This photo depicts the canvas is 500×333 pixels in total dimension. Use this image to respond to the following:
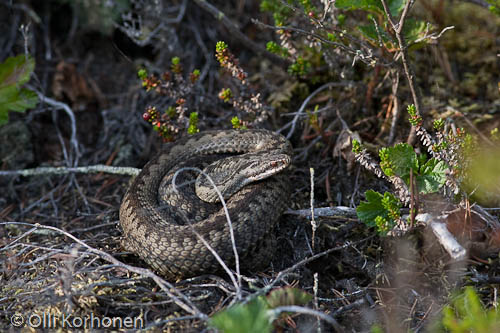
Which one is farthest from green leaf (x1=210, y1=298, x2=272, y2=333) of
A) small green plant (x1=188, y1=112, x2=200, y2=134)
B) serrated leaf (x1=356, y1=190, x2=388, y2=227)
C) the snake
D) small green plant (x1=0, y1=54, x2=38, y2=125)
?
small green plant (x1=0, y1=54, x2=38, y2=125)

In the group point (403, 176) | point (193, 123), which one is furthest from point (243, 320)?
point (193, 123)

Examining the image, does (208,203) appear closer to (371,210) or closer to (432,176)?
(371,210)

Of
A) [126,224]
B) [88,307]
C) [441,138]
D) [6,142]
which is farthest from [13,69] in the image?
[441,138]

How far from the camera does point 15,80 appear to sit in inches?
214

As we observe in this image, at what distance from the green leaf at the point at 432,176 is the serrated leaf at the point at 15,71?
4.46 metres

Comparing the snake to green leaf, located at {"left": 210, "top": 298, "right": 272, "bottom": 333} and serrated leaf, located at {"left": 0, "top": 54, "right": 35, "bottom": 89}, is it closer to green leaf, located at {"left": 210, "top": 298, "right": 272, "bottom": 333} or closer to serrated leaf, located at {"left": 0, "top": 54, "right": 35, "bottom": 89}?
green leaf, located at {"left": 210, "top": 298, "right": 272, "bottom": 333}

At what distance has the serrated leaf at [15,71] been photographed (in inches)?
213

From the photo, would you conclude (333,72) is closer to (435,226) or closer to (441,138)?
(441,138)

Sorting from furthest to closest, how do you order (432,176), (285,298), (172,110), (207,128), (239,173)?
(207,128), (172,110), (239,173), (432,176), (285,298)

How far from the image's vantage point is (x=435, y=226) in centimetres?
372

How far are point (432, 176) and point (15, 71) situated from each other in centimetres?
473

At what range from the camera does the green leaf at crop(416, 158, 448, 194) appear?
150 inches

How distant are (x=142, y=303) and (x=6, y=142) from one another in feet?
11.4

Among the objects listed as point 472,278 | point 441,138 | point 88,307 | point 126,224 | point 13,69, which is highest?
point 441,138
